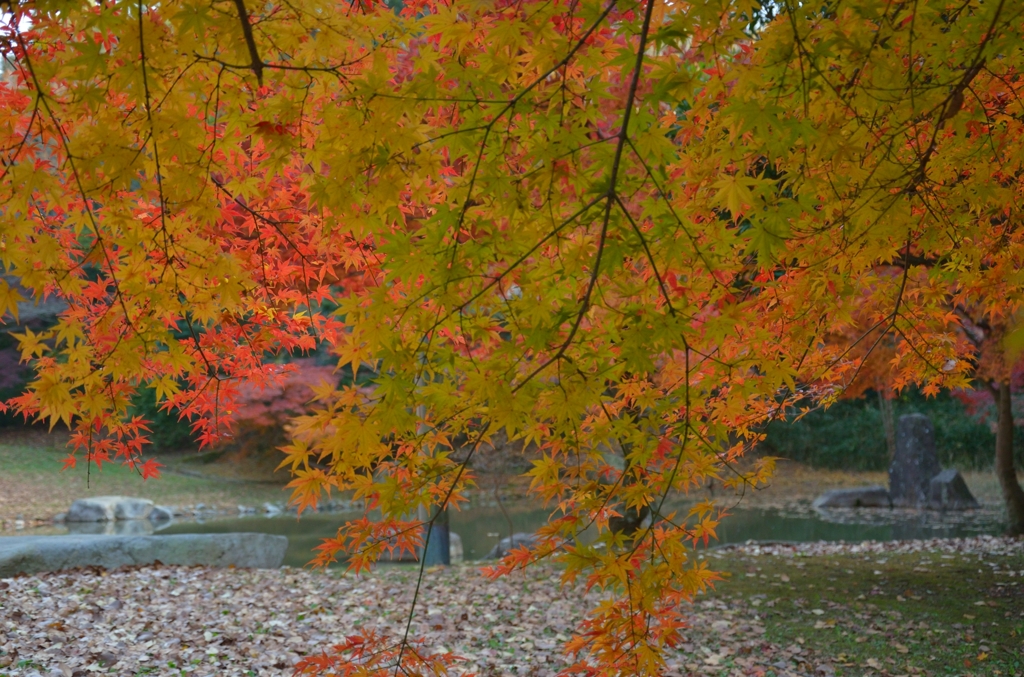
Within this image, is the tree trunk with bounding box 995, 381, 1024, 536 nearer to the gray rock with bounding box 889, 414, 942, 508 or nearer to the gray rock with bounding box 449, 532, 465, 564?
the gray rock with bounding box 889, 414, 942, 508

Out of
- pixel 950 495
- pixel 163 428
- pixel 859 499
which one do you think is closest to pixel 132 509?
pixel 163 428

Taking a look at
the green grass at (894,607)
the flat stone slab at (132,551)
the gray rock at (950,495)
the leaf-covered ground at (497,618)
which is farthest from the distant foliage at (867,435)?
the flat stone slab at (132,551)

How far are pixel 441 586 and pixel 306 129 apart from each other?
3.78 meters

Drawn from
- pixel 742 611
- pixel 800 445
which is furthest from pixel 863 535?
pixel 800 445

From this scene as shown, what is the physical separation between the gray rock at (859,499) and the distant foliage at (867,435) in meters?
3.59

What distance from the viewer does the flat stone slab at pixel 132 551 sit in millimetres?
5395

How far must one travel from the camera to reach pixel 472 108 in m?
1.77

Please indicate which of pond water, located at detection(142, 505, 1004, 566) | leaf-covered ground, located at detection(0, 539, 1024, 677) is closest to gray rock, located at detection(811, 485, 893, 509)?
pond water, located at detection(142, 505, 1004, 566)

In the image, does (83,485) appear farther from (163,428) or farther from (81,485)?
(163,428)

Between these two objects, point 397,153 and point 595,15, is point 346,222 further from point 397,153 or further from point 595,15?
point 595,15

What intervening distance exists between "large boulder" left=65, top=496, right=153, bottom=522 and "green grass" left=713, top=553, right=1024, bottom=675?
8475 millimetres

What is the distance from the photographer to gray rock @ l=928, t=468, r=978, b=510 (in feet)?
Result: 35.4

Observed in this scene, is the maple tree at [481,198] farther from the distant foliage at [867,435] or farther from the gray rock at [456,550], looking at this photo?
the distant foliage at [867,435]

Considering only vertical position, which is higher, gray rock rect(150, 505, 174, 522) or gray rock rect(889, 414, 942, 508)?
gray rock rect(889, 414, 942, 508)
